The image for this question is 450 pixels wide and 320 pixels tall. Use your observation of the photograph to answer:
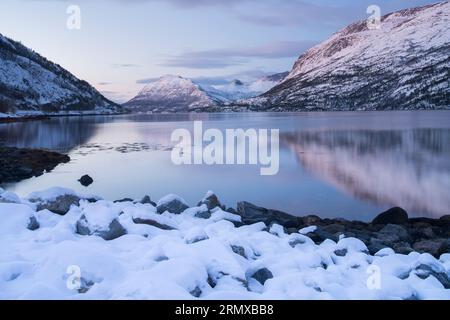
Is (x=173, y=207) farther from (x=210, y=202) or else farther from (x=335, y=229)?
(x=335, y=229)

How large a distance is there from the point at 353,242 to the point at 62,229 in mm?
7918

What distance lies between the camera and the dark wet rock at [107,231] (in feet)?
42.5

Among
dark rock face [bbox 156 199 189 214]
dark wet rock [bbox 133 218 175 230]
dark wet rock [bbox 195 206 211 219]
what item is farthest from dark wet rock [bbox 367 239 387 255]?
dark rock face [bbox 156 199 189 214]

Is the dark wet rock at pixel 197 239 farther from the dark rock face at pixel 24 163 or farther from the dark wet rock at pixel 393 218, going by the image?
the dark rock face at pixel 24 163

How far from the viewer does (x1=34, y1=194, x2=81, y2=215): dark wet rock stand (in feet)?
53.3

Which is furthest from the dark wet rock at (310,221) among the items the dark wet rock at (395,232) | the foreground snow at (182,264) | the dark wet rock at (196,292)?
the dark wet rock at (196,292)

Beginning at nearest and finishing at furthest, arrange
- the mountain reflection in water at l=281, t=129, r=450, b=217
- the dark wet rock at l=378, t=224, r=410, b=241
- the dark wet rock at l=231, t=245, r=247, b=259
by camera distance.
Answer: the dark wet rock at l=231, t=245, r=247, b=259 < the dark wet rock at l=378, t=224, r=410, b=241 < the mountain reflection in water at l=281, t=129, r=450, b=217

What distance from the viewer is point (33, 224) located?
13523 millimetres

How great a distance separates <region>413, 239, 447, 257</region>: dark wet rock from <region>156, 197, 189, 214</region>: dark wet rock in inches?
312

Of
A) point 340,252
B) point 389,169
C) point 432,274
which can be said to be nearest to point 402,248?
point 340,252

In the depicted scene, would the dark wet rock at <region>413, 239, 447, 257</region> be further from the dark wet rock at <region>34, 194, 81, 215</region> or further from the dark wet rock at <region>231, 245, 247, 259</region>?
the dark wet rock at <region>34, 194, 81, 215</region>

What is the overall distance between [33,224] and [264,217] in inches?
329

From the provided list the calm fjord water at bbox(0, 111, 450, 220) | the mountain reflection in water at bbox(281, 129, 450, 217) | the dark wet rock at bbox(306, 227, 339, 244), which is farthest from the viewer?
the mountain reflection in water at bbox(281, 129, 450, 217)

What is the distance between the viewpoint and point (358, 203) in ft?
80.1
